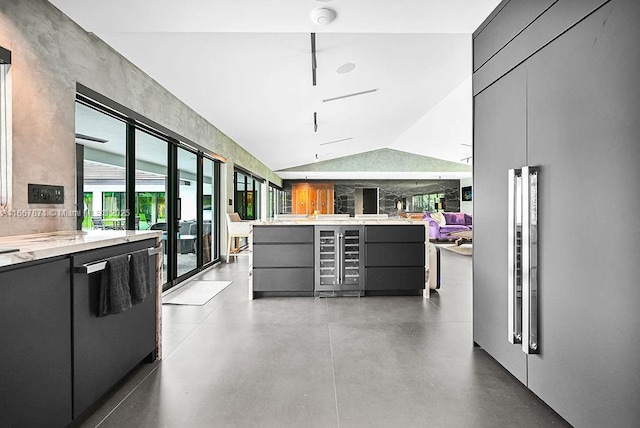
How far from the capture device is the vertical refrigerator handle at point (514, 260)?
77.7 inches

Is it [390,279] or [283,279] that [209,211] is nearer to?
[283,279]

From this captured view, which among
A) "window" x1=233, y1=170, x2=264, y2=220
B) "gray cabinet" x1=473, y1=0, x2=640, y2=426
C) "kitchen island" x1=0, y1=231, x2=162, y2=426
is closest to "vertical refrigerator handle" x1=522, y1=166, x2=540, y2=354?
"gray cabinet" x1=473, y1=0, x2=640, y2=426

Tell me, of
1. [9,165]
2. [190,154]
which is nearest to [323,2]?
[9,165]

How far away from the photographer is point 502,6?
222 centimetres

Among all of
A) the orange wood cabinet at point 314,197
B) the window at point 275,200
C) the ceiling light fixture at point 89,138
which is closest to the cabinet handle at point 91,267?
the ceiling light fixture at point 89,138

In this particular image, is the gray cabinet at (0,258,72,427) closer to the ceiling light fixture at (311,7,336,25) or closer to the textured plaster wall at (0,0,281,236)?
the textured plaster wall at (0,0,281,236)

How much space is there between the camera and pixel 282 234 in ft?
13.6

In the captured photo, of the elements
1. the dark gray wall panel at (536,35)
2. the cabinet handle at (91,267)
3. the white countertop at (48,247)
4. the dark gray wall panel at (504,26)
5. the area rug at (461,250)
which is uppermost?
the dark gray wall panel at (504,26)

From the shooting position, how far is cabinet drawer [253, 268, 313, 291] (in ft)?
13.4

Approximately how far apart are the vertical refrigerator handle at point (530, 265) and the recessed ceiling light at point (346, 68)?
9.16 ft

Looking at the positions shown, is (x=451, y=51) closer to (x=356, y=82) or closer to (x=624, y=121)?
(x=356, y=82)

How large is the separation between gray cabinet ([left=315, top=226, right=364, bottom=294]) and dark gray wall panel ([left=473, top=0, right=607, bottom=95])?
7.05 ft

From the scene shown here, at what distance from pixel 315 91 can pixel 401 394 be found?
3.97 m

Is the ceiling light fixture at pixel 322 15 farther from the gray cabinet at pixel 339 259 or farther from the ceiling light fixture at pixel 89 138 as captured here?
the gray cabinet at pixel 339 259
